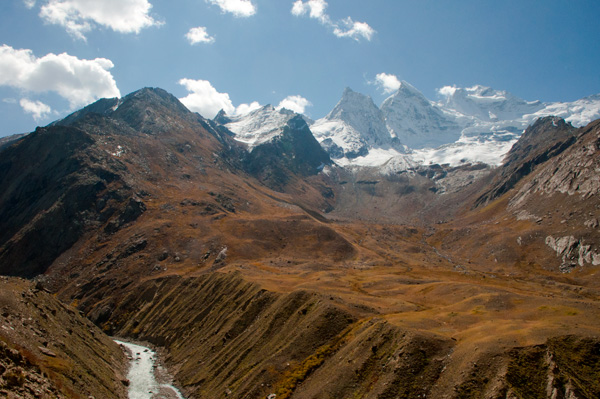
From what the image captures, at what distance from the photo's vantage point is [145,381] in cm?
9038

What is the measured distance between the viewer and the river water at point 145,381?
82.2 metres

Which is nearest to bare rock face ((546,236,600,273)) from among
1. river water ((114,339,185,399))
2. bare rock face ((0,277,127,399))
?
river water ((114,339,185,399))

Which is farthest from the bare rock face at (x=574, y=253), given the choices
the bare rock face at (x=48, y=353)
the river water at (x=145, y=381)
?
the bare rock face at (x=48, y=353)

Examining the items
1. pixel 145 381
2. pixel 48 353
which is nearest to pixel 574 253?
pixel 145 381

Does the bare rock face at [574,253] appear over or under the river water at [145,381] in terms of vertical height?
over

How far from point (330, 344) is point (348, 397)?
1667cm

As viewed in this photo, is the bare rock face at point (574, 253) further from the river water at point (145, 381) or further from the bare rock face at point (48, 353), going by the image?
the bare rock face at point (48, 353)

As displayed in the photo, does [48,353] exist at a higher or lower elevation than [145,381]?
higher

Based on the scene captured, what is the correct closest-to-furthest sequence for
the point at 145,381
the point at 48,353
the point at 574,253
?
the point at 48,353 < the point at 145,381 < the point at 574,253

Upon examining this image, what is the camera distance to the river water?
82250 millimetres

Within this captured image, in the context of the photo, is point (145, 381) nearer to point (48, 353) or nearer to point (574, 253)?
point (48, 353)

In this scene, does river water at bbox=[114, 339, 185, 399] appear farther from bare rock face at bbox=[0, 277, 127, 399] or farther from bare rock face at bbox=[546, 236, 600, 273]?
bare rock face at bbox=[546, 236, 600, 273]

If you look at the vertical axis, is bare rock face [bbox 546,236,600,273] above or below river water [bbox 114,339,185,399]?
above

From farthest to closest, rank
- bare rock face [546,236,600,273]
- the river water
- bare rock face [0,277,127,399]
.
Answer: bare rock face [546,236,600,273] < the river water < bare rock face [0,277,127,399]
